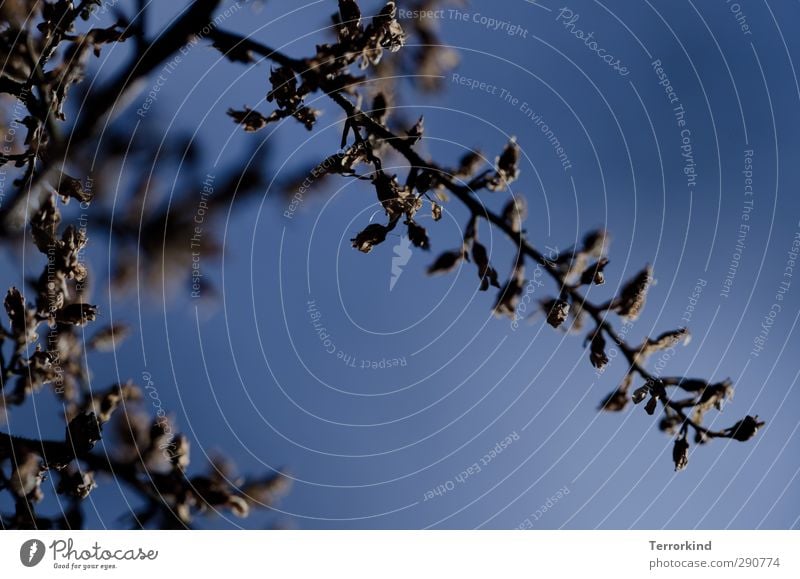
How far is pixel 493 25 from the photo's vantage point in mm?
1033

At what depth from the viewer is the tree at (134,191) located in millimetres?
958

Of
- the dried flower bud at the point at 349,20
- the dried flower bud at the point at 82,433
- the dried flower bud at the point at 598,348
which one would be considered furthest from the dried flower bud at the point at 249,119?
the dried flower bud at the point at 598,348

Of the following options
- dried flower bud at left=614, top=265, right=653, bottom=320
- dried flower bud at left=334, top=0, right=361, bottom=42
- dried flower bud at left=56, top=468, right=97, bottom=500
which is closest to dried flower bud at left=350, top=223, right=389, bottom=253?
dried flower bud at left=334, top=0, right=361, bottom=42

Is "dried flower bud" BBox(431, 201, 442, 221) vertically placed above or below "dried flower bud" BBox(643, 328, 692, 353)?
above

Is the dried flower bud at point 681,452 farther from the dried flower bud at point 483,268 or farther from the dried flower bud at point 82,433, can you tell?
the dried flower bud at point 82,433

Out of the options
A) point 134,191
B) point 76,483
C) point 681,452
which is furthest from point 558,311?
point 76,483

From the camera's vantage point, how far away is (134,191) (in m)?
1.00

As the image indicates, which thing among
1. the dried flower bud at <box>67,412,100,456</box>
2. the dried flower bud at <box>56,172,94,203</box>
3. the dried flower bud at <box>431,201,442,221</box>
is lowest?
the dried flower bud at <box>67,412,100,456</box>

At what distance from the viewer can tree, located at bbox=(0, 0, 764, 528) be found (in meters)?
0.96

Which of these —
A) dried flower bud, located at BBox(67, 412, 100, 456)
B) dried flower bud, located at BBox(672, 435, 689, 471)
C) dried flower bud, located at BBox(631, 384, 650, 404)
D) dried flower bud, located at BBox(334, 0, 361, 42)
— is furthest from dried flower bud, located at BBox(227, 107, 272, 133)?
dried flower bud, located at BBox(672, 435, 689, 471)

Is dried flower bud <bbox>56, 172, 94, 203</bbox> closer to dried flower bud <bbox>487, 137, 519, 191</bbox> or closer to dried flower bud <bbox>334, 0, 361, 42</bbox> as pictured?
dried flower bud <bbox>334, 0, 361, 42</bbox>

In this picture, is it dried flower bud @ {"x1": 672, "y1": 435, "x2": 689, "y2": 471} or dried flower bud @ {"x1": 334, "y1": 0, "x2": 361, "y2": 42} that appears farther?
dried flower bud @ {"x1": 672, "y1": 435, "x2": 689, "y2": 471}

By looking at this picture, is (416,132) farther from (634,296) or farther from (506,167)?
(634,296)

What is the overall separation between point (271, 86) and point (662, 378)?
0.78 metres
